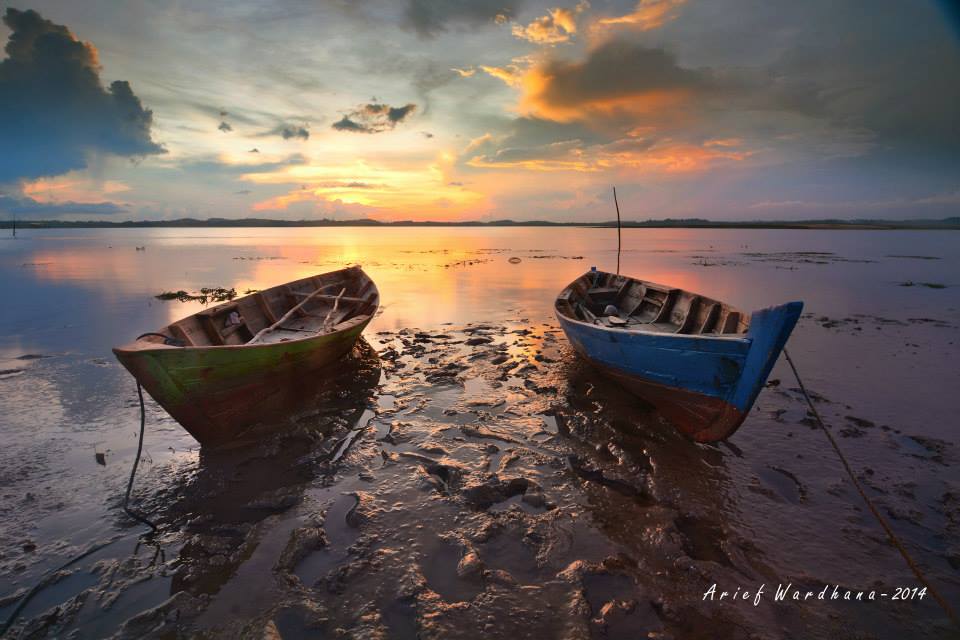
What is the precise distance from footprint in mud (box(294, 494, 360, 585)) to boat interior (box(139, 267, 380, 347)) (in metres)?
4.07

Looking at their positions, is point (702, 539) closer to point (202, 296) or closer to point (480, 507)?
point (480, 507)

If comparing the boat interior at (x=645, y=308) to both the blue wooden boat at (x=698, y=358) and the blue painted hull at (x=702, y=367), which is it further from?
the blue painted hull at (x=702, y=367)

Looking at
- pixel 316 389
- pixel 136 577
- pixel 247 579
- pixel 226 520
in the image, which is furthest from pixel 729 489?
pixel 316 389

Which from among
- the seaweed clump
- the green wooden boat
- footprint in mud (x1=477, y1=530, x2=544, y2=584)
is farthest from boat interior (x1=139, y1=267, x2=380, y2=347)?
the seaweed clump

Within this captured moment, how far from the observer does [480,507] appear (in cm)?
554

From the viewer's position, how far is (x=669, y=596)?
4141 millimetres

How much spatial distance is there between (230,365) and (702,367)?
24.6ft

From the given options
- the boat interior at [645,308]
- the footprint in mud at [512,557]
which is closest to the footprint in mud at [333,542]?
the footprint in mud at [512,557]

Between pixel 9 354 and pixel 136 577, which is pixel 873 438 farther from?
pixel 9 354

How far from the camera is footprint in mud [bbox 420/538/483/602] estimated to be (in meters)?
4.20

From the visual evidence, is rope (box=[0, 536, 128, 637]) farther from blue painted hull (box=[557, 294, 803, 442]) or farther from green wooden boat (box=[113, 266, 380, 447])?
blue painted hull (box=[557, 294, 803, 442])

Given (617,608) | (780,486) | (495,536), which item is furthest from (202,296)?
(780,486)

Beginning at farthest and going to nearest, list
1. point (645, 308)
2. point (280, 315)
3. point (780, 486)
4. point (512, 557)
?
point (645, 308)
point (280, 315)
point (780, 486)
point (512, 557)

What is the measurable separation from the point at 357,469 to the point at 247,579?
7.24 ft
